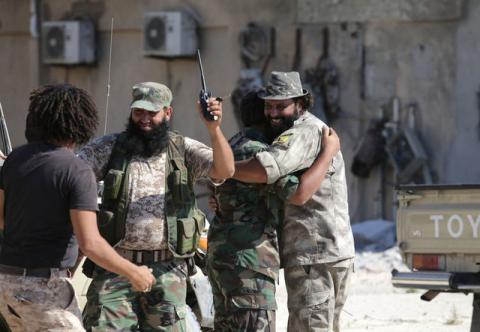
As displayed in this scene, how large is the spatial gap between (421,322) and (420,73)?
657cm

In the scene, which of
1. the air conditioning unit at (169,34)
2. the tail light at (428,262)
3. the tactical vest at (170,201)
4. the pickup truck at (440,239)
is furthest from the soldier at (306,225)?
the air conditioning unit at (169,34)

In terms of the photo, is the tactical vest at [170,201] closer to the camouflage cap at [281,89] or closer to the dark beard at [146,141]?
the dark beard at [146,141]

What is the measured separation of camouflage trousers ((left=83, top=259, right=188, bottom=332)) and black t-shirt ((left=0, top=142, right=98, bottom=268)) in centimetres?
79

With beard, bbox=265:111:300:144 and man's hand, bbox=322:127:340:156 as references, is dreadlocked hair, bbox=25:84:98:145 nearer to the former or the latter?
beard, bbox=265:111:300:144

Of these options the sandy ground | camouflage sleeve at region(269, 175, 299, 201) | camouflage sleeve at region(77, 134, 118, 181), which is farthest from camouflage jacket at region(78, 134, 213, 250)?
the sandy ground

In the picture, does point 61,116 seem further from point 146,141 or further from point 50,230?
point 146,141

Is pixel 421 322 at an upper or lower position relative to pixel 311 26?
lower

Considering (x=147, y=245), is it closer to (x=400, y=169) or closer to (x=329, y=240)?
(x=329, y=240)

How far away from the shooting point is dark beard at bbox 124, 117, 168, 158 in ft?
19.9

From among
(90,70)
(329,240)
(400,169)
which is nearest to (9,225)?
(329,240)

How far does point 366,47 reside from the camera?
651 inches

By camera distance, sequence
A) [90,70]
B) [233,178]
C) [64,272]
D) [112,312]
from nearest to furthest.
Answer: [64,272], [112,312], [233,178], [90,70]

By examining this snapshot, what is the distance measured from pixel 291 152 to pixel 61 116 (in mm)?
1535

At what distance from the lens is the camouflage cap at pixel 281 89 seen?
21.3 feet
